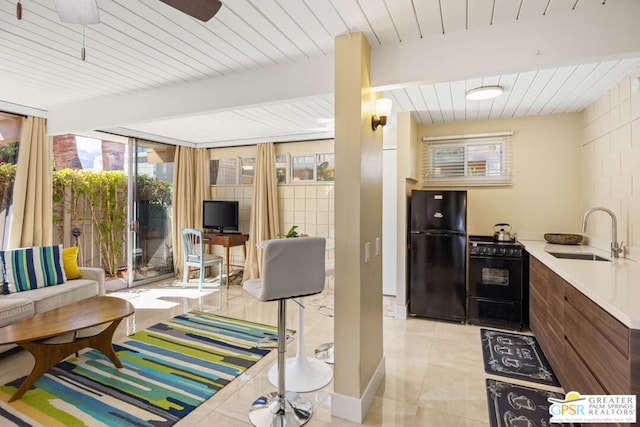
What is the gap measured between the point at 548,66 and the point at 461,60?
0.47 m

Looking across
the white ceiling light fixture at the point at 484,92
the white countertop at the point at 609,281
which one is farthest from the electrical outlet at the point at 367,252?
the white ceiling light fixture at the point at 484,92

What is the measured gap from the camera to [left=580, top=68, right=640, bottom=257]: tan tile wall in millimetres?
2603

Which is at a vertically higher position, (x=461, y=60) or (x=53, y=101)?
(x=53, y=101)

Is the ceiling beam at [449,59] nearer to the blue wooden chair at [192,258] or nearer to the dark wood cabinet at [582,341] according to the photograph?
the dark wood cabinet at [582,341]

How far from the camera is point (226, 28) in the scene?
→ 2043 millimetres

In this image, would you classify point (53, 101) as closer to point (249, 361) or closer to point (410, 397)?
point (249, 361)

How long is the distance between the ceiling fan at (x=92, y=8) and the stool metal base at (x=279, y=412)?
2.14 m

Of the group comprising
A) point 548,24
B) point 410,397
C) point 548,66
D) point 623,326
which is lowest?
point 410,397

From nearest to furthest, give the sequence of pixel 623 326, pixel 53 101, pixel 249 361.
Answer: pixel 623 326, pixel 249 361, pixel 53 101

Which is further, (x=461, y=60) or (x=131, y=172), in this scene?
(x=131, y=172)

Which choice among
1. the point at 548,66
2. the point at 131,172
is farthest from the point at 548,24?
the point at 131,172

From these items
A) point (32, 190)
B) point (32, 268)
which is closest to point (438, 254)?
point (32, 268)

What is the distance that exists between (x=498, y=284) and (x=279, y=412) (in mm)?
2823

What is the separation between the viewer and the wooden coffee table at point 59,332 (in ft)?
7.79
